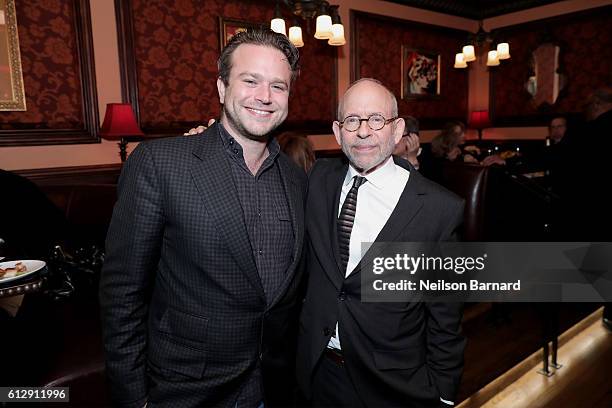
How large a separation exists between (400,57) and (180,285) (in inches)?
253

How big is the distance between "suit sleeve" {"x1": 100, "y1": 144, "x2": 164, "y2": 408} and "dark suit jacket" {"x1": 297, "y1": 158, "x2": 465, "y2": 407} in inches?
21.3

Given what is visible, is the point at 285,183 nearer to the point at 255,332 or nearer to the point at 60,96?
the point at 255,332

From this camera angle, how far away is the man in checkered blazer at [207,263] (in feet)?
3.82

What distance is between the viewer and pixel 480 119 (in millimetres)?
7438

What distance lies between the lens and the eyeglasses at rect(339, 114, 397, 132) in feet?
4.64

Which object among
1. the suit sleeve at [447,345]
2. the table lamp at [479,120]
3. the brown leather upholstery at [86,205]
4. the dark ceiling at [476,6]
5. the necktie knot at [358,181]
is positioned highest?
the dark ceiling at [476,6]

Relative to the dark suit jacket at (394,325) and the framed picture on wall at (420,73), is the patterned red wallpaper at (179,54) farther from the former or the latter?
the dark suit jacket at (394,325)

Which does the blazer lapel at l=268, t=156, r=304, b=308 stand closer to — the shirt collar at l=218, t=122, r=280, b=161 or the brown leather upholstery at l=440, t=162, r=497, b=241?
the shirt collar at l=218, t=122, r=280, b=161

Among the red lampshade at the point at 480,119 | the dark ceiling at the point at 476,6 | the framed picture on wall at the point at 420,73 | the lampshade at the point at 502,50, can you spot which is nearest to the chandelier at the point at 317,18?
the lampshade at the point at 502,50

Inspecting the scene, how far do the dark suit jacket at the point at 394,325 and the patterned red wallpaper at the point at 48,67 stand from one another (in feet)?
12.0

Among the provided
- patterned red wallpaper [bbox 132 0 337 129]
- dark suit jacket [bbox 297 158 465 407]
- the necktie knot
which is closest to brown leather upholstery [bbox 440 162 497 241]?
dark suit jacket [bbox 297 158 465 407]

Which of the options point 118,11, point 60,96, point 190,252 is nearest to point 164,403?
point 190,252

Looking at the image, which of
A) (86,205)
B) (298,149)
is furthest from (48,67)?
(298,149)

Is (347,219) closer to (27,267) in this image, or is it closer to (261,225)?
(261,225)
